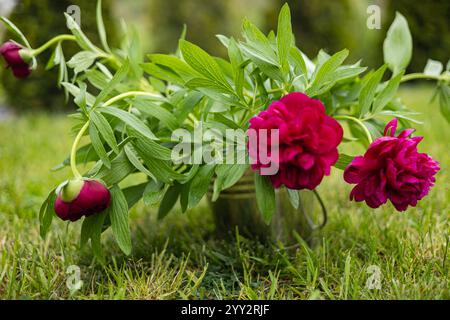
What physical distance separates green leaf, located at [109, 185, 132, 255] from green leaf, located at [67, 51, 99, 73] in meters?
0.36

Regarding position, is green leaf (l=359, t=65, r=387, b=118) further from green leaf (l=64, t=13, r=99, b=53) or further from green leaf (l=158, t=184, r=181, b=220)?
green leaf (l=64, t=13, r=99, b=53)

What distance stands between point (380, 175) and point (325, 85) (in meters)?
0.29

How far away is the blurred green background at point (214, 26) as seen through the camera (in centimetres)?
412

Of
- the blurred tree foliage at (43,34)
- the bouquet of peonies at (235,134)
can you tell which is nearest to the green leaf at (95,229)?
the bouquet of peonies at (235,134)

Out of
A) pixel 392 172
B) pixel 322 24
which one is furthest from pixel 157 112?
pixel 322 24

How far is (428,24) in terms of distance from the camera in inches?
203

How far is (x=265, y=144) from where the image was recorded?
80cm

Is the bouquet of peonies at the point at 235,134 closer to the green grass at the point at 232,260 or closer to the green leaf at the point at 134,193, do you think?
the green leaf at the point at 134,193

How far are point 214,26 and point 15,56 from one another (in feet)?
19.0

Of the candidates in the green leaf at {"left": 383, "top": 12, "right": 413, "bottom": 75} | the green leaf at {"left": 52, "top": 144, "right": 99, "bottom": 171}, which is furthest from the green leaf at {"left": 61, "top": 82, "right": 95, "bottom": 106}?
the green leaf at {"left": 383, "top": 12, "right": 413, "bottom": 75}

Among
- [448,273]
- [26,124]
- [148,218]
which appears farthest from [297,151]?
[26,124]

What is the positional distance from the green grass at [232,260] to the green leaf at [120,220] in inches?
3.5

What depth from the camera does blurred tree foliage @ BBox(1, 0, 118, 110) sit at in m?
4.03
